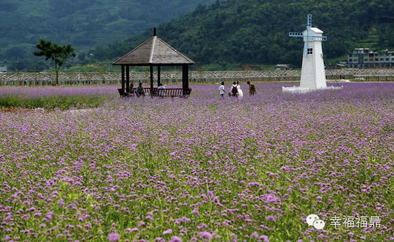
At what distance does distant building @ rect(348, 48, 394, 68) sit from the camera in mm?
125375

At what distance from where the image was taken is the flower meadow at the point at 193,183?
5.26 meters

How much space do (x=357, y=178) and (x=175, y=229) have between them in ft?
11.9

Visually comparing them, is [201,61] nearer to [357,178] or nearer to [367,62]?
[367,62]

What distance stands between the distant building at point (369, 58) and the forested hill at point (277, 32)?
128 inches

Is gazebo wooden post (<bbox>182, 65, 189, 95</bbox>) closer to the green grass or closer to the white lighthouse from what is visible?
the green grass

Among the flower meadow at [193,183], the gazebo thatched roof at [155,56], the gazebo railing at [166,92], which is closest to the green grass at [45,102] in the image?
the gazebo railing at [166,92]

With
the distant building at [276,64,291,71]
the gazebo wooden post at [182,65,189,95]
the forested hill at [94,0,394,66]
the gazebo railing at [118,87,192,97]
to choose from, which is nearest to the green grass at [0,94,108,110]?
the gazebo railing at [118,87,192,97]

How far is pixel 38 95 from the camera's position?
27.2 m

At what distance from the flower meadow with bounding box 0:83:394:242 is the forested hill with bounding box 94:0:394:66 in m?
112

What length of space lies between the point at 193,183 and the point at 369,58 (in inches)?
5269

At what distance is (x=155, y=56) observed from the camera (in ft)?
92.9

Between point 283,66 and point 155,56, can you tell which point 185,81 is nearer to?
point 155,56

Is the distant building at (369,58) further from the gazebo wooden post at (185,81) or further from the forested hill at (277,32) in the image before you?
the gazebo wooden post at (185,81)

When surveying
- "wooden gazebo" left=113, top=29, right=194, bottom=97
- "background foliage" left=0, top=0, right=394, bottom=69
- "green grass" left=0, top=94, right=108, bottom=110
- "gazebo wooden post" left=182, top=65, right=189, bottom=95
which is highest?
"background foliage" left=0, top=0, right=394, bottom=69
